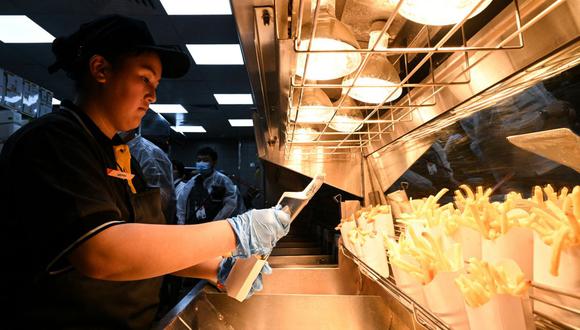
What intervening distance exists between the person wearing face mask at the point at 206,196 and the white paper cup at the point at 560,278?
14.3ft

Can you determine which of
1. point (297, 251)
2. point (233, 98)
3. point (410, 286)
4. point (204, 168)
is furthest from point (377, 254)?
point (233, 98)

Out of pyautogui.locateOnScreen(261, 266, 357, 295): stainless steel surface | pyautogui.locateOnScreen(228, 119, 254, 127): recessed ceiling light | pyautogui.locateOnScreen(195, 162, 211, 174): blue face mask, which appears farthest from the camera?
pyautogui.locateOnScreen(228, 119, 254, 127): recessed ceiling light

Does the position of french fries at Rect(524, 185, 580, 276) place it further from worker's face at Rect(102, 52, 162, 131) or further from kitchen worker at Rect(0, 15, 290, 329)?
worker's face at Rect(102, 52, 162, 131)

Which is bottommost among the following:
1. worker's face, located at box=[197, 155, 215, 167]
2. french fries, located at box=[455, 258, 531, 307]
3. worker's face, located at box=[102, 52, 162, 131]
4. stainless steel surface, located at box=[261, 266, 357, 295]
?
stainless steel surface, located at box=[261, 266, 357, 295]

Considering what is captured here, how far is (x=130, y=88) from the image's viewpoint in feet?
3.61

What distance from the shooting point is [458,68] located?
3.38 ft

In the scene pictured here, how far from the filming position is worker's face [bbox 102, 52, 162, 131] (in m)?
1.09

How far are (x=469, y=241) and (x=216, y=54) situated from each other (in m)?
4.23

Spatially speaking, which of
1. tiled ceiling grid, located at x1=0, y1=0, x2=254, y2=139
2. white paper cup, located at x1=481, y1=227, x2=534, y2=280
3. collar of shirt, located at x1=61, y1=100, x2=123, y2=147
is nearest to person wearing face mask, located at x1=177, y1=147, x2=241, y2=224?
tiled ceiling grid, located at x1=0, y1=0, x2=254, y2=139

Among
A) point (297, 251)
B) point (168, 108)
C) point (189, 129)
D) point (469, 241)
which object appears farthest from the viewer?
point (189, 129)

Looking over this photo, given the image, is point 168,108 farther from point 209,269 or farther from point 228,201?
point 209,269

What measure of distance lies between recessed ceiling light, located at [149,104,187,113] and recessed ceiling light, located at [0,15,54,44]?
2355 mm

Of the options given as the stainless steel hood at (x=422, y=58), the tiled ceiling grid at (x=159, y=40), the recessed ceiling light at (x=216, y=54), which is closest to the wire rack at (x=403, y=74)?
the stainless steel hood at (x=422, y=58)

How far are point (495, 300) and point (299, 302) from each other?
95 centimetres
